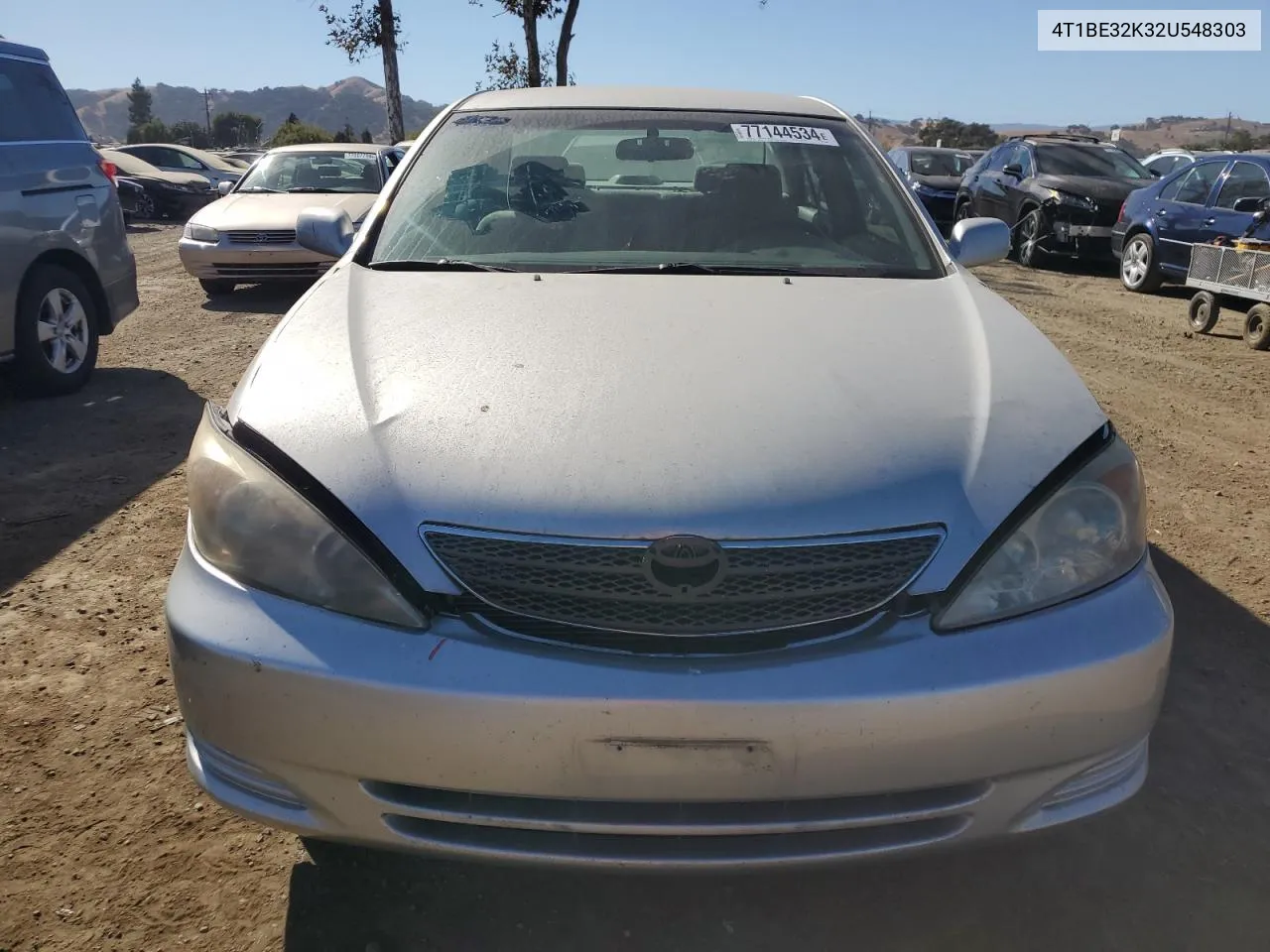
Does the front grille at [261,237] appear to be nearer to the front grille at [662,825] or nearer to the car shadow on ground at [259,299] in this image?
the car shadow on ground at [259,299]

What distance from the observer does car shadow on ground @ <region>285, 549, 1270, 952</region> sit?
2.01 meters

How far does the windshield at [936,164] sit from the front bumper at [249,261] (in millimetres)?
12177

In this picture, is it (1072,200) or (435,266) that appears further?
(1072,200)

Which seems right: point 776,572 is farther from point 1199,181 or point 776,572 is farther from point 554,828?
point 1199,181

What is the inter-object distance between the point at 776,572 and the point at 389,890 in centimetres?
111

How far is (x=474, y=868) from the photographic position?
2.20 m

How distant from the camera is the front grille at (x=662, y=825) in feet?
5.53

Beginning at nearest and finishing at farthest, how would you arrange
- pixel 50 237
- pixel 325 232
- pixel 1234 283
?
pixel 325 232 < pixel 50 237 < pixel 1234 283

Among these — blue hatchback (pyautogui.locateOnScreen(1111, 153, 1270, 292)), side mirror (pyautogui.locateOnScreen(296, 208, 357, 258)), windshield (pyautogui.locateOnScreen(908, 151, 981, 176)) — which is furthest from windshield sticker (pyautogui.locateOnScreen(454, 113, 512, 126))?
windshield (pyautogui.locateOnScreen(908, 151, 981, 176))

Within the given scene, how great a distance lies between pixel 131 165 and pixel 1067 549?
2163 centimetres

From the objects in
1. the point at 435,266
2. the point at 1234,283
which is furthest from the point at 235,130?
the point at 435,266

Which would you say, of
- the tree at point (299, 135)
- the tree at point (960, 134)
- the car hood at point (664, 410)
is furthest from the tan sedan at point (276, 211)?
the tree at point (960, 134)

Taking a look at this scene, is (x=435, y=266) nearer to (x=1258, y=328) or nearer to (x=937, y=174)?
(x=1258, y=328)

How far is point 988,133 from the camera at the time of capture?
58.0 m
